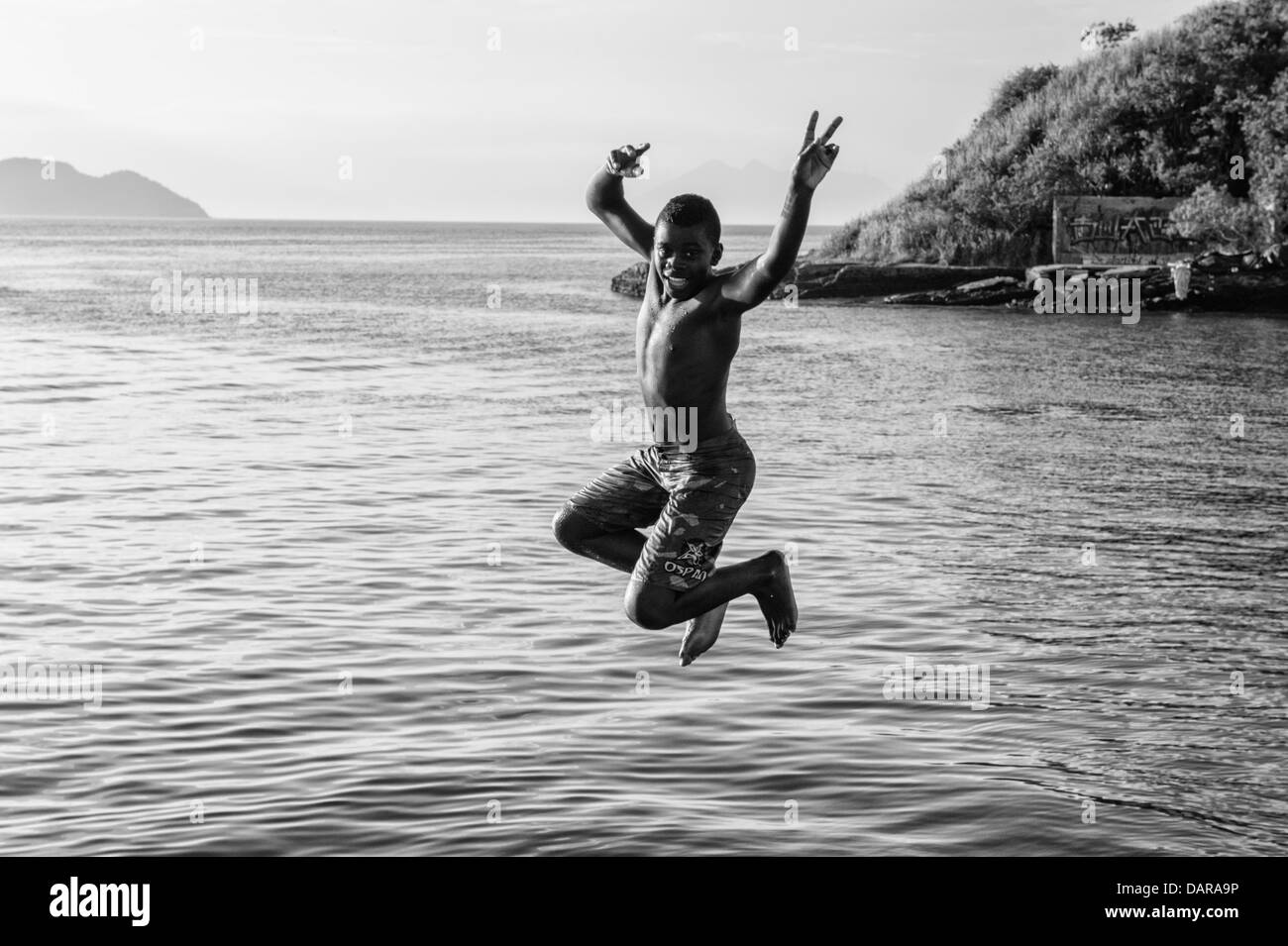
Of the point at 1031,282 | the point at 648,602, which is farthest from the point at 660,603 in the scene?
the point at 1031,282

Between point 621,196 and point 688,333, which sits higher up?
point 621,196

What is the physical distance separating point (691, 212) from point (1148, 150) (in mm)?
61275

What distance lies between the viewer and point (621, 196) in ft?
29.1

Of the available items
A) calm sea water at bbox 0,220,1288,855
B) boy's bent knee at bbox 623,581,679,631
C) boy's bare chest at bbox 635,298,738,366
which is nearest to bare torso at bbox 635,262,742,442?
boy's bare chest at bbox 635,298,738,366

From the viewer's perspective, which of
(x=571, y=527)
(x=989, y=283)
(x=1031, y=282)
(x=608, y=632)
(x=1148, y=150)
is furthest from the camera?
(x=1148, y=150)

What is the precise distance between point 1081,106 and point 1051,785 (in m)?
61.7

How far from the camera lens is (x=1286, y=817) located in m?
12.0

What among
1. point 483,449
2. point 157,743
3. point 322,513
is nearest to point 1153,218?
point 483,449

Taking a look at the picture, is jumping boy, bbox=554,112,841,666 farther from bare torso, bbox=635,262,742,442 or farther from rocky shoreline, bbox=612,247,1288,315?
rocky shoreline, bbox=612,247,1288,315

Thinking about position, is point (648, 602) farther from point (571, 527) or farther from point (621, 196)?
point (621, 196)

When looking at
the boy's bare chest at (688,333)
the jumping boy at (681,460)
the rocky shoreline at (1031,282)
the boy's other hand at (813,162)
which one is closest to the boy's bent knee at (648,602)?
the jumping boy at (681,460)

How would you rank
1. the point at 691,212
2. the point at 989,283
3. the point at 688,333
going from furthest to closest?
the point at 989,283, the point at 688,333, the point at 691,212

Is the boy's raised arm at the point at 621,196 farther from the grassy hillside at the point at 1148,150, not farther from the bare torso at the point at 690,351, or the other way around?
the grassy hillside at the point at 1148,150
